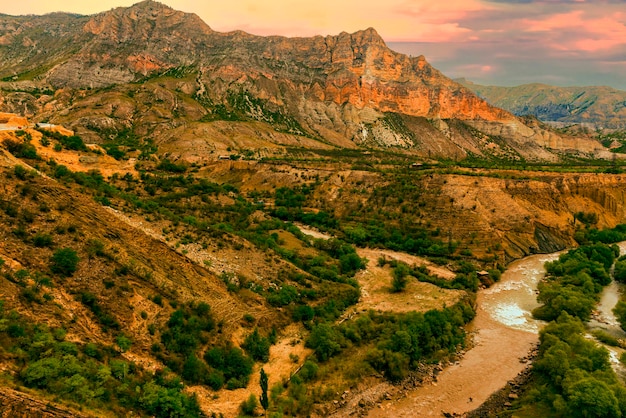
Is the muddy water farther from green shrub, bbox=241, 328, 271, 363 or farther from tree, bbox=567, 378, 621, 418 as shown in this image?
green shrub, bbox=241, 328, 271, 363

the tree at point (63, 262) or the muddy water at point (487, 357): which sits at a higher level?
the tree at point (63, 262)

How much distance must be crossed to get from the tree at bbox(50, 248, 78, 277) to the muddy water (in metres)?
21.7

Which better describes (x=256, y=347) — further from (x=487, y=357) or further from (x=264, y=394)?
(x=487, y=357)

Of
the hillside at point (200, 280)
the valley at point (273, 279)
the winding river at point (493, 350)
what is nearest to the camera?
the hillside at point (200, 280)

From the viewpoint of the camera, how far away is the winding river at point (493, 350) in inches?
1198

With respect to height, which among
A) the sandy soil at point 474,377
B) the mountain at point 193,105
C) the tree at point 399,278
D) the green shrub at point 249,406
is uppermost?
the mountain at point 193,105

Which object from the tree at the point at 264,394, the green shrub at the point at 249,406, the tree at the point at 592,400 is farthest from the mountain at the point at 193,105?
the tree at the point at 592,400

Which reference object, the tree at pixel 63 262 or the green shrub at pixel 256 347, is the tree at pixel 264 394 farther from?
the tree at pixel 63 262

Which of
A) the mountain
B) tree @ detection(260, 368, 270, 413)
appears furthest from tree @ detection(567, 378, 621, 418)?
the mountain

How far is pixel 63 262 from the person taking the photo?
1021 inches

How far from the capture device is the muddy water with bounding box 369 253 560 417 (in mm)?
30266

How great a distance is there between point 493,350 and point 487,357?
1614 mm

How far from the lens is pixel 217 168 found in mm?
103500

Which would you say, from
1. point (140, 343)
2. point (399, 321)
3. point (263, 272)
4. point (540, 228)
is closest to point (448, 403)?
point (399, 321)
